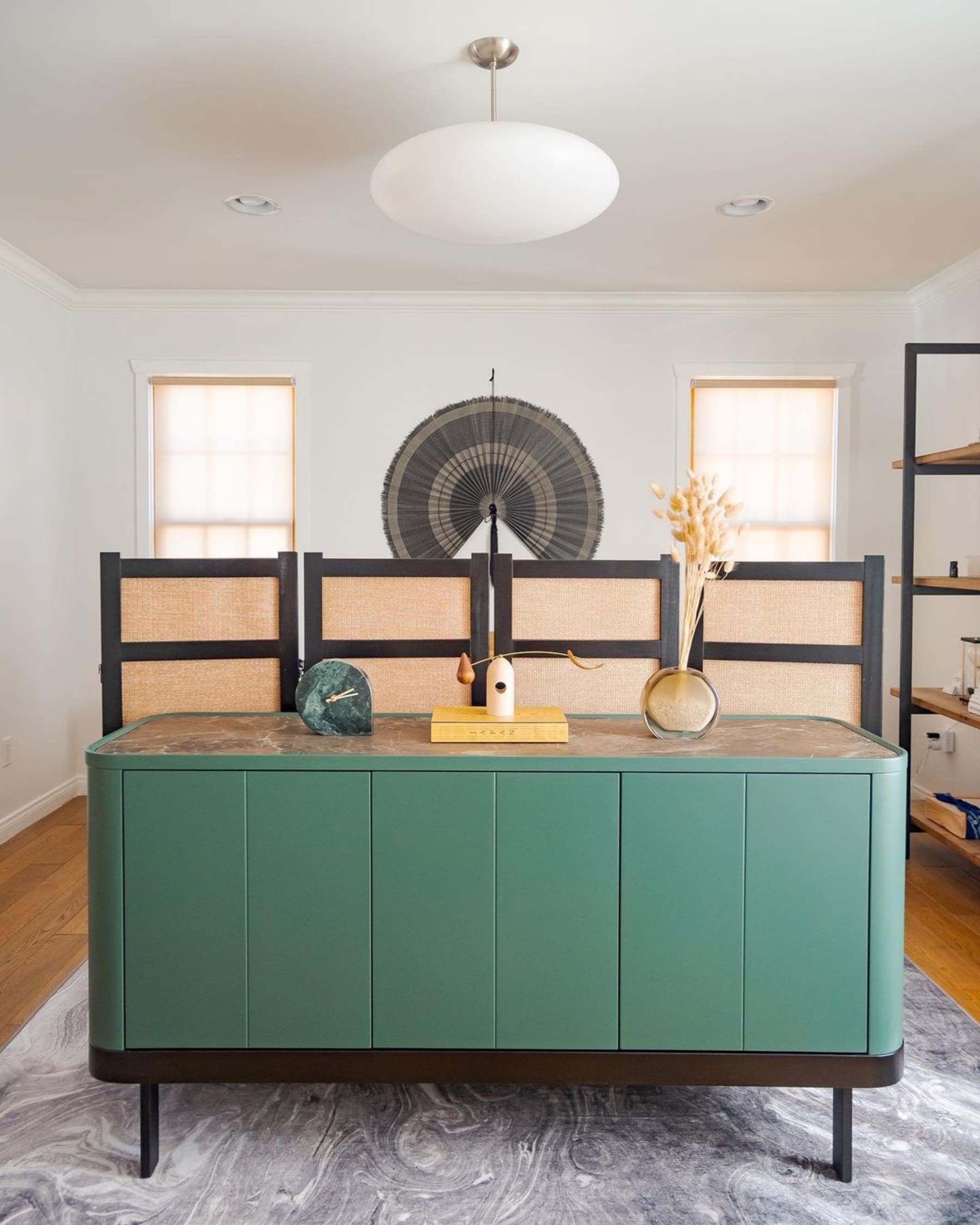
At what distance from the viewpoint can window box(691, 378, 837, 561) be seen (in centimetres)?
475

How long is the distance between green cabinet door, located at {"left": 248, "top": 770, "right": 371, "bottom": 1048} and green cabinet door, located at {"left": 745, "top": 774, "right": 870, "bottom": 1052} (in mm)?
764

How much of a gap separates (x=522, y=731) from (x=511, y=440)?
9.94 feet

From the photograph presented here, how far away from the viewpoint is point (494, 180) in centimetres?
205

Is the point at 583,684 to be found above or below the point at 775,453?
below

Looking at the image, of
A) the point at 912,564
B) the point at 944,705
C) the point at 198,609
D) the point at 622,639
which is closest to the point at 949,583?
the point at 912,564

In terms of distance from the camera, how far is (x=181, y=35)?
2330 mm

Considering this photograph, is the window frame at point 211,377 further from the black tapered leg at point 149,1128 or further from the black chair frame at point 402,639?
the black tapered leg at point 149,1128

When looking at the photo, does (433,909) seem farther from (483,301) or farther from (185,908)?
(483,301)

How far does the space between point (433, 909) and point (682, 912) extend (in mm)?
493

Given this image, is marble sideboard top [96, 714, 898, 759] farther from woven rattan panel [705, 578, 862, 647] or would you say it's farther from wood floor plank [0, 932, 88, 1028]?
wood floor plank [0, 932, 88, 1028]

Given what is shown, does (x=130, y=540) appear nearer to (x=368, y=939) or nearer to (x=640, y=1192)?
(x=368, y=939)

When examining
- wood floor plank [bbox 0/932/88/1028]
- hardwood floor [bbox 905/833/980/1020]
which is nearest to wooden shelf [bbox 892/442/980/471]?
hardwood floor [bbox 905/833/980/1020]

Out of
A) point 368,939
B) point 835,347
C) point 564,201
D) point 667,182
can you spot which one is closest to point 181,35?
point 564,201

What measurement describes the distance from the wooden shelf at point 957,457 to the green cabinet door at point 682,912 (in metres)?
2.37
